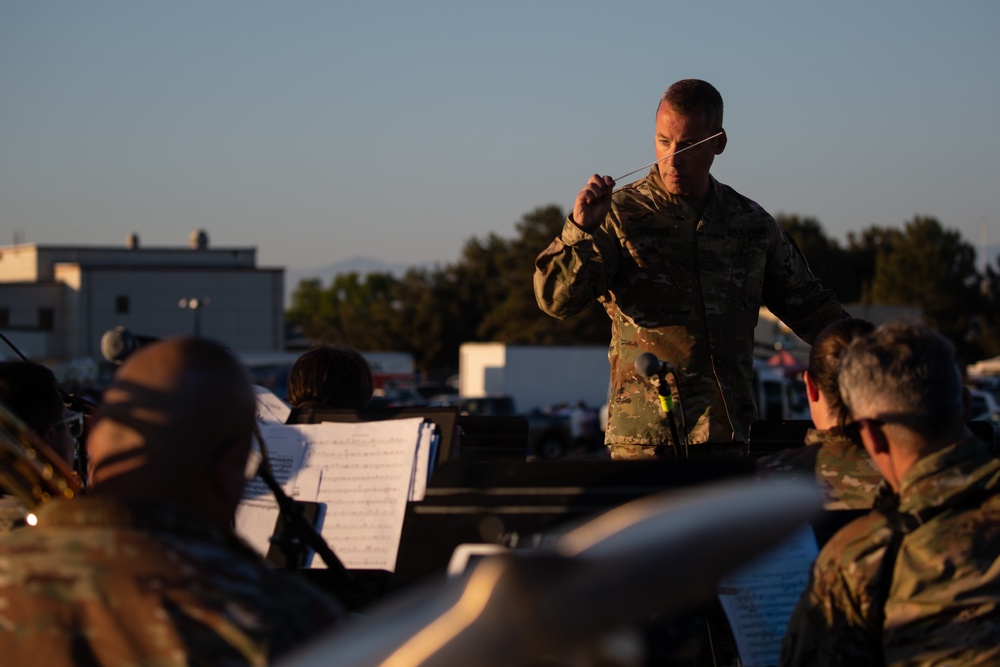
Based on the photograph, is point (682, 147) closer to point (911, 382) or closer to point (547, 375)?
point (911, 382)

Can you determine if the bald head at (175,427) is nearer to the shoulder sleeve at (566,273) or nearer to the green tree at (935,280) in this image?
the shoulder sleeve at (566,273)

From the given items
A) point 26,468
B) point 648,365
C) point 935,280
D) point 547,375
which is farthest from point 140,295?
point 26,468

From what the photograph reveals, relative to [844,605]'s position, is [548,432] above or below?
below

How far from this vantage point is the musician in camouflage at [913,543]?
8.03ft

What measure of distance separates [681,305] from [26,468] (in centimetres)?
303

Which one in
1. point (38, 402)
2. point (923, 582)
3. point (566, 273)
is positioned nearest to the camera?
point (923, 582)

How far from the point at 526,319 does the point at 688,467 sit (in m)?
76.0

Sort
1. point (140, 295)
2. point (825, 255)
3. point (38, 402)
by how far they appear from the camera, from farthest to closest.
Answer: point (825, 255) < point (140, 295) < point (38, 402)

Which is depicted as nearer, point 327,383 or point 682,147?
point 327,383

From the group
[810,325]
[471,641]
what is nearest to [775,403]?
[810,325]

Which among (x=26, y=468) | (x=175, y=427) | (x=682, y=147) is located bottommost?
(x=26, y=468)

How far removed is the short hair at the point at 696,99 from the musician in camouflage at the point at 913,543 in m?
2.19

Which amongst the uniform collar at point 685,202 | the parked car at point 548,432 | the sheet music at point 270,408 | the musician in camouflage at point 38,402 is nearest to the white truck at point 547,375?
the parked car at point 548,432

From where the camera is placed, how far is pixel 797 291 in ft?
16.5
